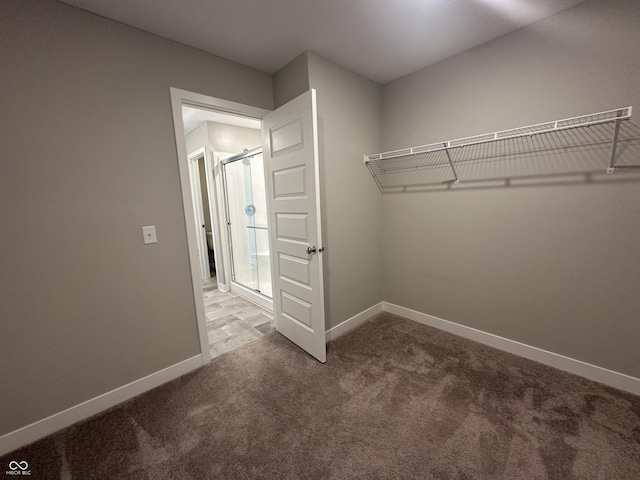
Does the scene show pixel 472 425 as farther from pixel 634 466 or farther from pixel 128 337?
pixel 128 337

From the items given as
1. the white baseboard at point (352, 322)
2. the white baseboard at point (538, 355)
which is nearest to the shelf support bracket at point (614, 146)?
the white baseboard at point (538, 355)

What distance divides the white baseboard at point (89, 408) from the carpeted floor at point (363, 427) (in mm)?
54

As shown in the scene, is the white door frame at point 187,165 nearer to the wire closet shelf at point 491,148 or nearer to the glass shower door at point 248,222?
the glass shower door at point 248,222

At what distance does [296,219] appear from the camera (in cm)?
202

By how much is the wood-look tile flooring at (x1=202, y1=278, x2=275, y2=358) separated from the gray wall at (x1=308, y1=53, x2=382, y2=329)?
84 centimetres

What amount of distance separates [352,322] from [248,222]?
2015mm

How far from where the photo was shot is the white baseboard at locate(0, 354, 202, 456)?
1372 millimetres

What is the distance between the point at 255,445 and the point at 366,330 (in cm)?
144

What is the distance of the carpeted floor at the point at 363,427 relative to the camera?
4.00ft

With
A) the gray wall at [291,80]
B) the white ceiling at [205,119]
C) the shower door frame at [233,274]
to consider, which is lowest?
the shower door frame at [233,274]

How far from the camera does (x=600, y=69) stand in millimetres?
1527

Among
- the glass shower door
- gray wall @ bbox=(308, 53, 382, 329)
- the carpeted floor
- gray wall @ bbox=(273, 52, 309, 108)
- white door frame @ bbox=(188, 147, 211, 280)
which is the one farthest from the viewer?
white door frame @ bbox=(188, 147, 211, 280)

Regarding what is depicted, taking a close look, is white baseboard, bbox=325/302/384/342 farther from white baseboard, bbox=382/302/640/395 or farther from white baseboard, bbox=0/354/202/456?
white baseboard, bbox=0/354/202/456

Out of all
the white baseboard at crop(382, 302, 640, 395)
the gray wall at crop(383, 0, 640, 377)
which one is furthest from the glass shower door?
the white baseboard at crop(382, 302, 640, 395)
